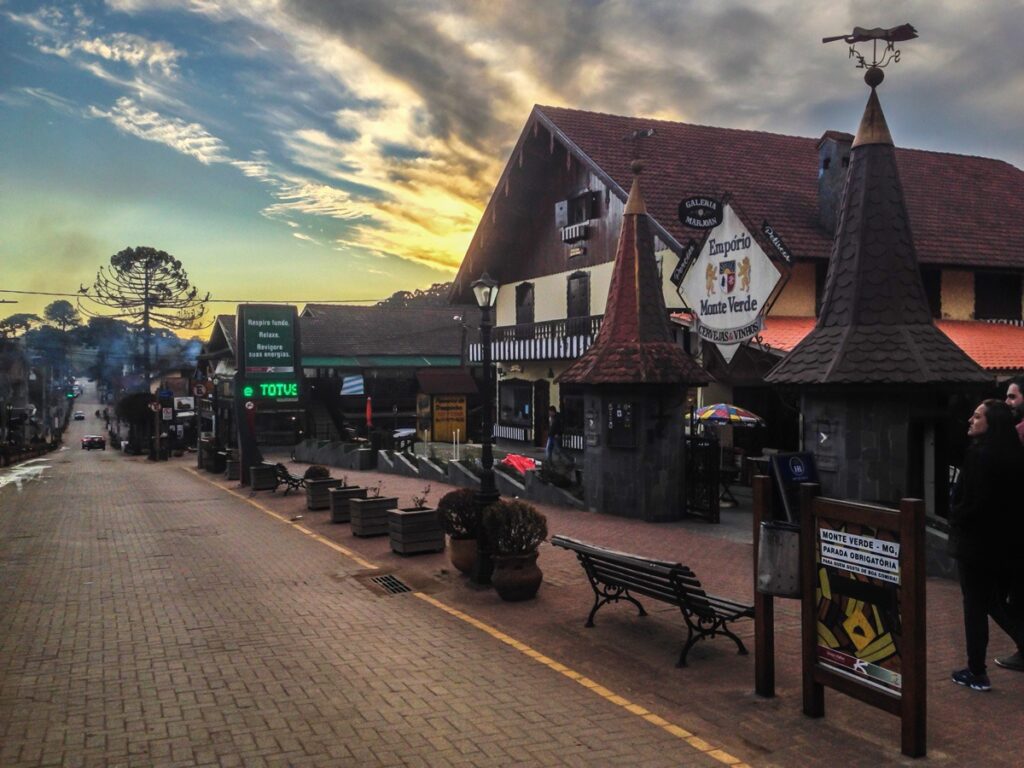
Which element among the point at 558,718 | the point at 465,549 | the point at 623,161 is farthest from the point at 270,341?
the point at 558,718

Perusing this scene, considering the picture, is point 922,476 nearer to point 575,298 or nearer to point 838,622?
point 838,622

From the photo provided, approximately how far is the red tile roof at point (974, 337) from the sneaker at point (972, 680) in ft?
37.3

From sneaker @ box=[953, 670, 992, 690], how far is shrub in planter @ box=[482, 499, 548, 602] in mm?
4210

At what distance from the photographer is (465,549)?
10.4 metres

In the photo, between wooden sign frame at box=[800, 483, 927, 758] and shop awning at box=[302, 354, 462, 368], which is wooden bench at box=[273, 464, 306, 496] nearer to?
wooden sign frame at box=[800, 483, 927, 758]

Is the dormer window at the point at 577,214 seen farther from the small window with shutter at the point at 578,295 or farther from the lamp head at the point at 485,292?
the lamp head at the point at 485,292

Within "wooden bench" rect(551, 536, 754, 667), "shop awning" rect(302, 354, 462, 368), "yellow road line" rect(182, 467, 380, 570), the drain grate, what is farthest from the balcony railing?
"wooden bench" rect(551, 536, 754, 667)

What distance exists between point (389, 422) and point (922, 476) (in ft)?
121

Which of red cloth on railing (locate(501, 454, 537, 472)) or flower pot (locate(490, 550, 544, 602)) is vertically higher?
red cloth on railing (locate(501, 454, 537, 472))

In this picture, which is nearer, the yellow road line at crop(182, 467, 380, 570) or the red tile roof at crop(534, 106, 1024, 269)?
the yellow road line at crop(182, 467, 380, 570)

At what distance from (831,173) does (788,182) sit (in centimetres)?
233

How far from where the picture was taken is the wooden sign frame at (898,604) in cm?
489

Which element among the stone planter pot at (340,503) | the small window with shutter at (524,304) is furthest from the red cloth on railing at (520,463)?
the small window with shutter at (524,304)

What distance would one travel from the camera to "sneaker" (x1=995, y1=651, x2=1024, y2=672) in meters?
6.65
